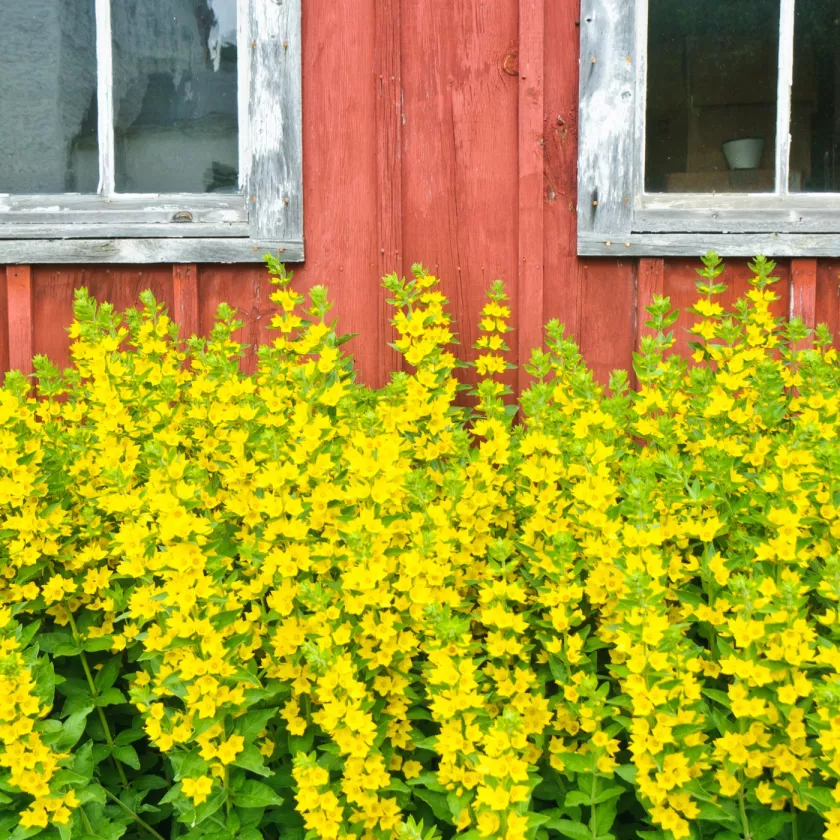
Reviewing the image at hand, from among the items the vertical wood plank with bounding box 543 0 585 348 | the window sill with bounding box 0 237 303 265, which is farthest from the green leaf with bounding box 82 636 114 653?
the vertical wood plank with bounding box 543 0 585 348

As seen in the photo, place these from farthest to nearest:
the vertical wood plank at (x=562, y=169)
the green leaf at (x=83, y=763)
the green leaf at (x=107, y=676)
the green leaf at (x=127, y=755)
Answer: the vertical wood plank at (x=562, y=169) < the green leaf at (x=107, y=676) < the green leaf at (x=127, y=755) < the green leaf at (x=83, y=763)

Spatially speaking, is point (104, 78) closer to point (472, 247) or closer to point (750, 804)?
point (472, 247)

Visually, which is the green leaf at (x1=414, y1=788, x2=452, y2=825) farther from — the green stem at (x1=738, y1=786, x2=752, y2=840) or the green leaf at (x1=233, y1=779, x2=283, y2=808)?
the green stem at (x1=738, y1=786, x2=752, y2=840)

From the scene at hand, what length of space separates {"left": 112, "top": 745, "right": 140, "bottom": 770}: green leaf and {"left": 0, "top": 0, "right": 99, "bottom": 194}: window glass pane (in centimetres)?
191

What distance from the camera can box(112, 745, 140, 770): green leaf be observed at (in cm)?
207

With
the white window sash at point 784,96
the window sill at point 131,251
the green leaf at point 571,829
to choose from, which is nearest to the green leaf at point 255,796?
the green leaf at point 571,829

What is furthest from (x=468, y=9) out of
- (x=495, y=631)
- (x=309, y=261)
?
(x=495, y=631)

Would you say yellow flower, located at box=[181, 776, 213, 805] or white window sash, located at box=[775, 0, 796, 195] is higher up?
white window sash, located at box=[775, 0, 796, 195]

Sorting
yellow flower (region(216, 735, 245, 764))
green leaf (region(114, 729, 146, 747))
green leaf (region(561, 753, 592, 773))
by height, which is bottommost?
green leaf (region(114, 729, 146, 747))

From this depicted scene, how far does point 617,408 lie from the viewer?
95.0 inches

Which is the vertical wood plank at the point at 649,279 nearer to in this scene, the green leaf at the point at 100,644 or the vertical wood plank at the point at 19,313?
the green leaf at the point at 100,644

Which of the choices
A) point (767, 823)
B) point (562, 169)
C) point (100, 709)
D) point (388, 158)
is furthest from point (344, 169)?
point (767, 823)

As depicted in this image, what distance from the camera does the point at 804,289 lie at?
2967 mm

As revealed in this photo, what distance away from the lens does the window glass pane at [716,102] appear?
302 centimetres
